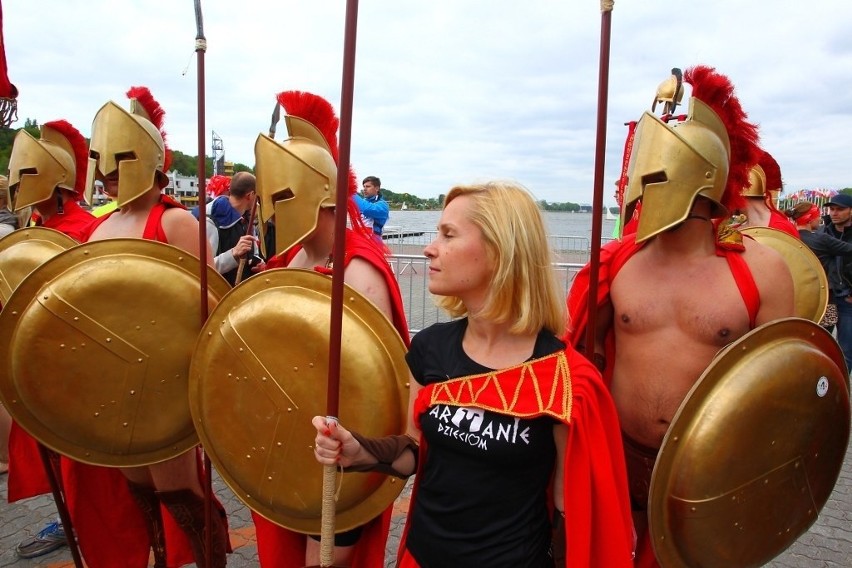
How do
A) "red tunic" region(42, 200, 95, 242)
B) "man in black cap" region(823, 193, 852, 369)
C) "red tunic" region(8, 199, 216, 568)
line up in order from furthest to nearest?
"man in black cap" region(823, 193, 852, 369)
"red tunic" region(42, 200, 95, 242)
"red tunic" region(8, 199, 216, 568)

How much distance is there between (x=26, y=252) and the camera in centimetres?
311

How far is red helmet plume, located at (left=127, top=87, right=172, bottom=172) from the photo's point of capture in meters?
2.80

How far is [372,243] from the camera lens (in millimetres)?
2311

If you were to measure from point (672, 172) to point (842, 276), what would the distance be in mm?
4457

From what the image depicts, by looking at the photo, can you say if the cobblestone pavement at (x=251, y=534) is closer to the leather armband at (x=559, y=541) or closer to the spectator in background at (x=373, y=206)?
the leather armband at (x=559, y=541)

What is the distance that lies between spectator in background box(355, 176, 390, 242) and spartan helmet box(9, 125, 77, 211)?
313 cm

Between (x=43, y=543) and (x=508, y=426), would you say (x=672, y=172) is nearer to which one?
(x=508, y=426)

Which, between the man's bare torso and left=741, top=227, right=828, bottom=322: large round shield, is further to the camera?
left=741, top=227, right=828, bottom=322: large round shield

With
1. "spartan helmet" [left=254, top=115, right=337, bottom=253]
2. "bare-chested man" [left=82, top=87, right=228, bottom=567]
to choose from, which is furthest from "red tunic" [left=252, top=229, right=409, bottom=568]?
"bare-chested man" [left=82, top=87, right=228, bottom=567]

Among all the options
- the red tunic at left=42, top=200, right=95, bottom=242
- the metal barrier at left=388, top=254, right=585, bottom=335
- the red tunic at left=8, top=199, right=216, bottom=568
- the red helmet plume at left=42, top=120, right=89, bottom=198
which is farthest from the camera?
the metal barrier at left=388, top=254, right=585, bottom=335

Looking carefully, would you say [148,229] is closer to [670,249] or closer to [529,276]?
[529,276]

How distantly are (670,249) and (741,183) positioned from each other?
0.34 m

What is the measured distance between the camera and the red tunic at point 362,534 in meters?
2.14

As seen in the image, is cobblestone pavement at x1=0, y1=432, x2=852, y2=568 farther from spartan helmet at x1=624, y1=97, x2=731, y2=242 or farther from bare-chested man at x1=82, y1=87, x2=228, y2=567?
spartan helmet at x1=624, y1=97, x2=731, y2=242
